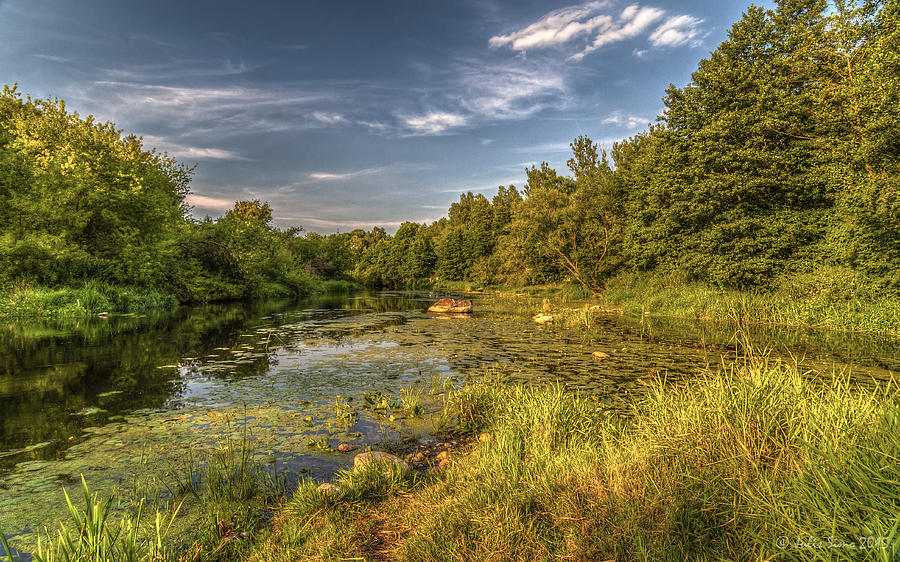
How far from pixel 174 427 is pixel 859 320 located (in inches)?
939

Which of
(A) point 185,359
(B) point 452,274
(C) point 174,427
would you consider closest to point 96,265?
(A) point 185,359

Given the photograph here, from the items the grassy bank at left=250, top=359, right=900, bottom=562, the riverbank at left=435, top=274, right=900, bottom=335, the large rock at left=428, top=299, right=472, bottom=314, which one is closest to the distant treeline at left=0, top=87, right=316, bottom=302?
the large rock at left=428, top=299, right=472, bottom=314

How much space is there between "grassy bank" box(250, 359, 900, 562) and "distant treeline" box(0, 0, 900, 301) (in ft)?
59.4

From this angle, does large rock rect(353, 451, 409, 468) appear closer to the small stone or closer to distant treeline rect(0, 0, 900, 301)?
the small stone

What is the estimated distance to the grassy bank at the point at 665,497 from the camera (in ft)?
8.54

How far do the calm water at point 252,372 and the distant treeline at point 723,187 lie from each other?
5964mm

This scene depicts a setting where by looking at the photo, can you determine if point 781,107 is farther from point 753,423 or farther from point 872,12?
point 753,423

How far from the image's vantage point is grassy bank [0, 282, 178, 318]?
19531mm

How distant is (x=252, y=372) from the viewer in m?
10.8

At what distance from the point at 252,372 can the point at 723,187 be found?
86.1 ft

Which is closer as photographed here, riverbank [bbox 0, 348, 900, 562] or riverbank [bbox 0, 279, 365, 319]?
riverbank [bbox 0, 348, 900, 562]

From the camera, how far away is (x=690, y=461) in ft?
12.0

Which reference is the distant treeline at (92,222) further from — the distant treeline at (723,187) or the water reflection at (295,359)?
the water reflection at (295,359)

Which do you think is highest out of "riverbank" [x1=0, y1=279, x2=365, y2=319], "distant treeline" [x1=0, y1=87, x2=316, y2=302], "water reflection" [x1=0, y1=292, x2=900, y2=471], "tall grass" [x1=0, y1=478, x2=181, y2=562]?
"distant treeline" [x1=0, y1=87, x2=316, y2=302]
